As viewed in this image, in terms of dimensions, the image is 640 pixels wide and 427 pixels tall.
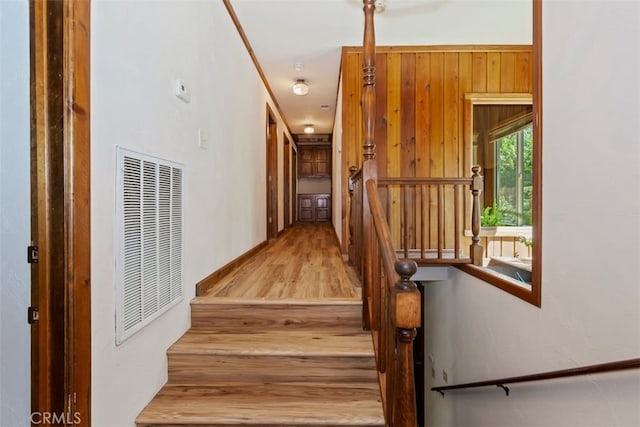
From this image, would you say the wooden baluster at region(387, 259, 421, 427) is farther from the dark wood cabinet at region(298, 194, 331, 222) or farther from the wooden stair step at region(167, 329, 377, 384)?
the dark wood cabinet at region(298, 194, 331, 222)

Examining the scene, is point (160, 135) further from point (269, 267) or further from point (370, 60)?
point (269, 267)

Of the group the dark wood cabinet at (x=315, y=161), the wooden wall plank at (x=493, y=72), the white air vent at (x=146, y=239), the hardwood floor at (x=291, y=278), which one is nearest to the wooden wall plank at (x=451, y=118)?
the wooden wall plank at (x=493, y=72)

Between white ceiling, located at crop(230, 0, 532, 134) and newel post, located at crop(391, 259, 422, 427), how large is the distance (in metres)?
2.72

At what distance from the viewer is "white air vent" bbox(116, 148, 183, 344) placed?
1.34 metres

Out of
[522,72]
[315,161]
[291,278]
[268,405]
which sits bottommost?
[268,405]

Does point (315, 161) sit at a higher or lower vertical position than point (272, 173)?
higher

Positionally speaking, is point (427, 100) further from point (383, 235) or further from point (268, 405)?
point (268, 405)

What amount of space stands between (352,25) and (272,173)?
8.77 ft

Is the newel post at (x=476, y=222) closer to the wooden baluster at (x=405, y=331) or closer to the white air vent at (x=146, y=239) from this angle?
the wooden baluster at (x=405, y=331)

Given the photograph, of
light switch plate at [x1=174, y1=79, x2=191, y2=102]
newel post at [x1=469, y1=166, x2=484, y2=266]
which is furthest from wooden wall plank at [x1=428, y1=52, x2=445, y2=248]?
light switch plate at [x1=174, y1=79, x2=191, y2=102]

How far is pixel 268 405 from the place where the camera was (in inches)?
63.9

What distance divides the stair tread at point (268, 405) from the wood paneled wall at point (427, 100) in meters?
2.26

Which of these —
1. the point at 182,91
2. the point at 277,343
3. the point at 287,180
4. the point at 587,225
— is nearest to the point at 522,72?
the point at 587,225

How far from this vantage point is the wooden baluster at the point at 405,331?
1.04 metres
